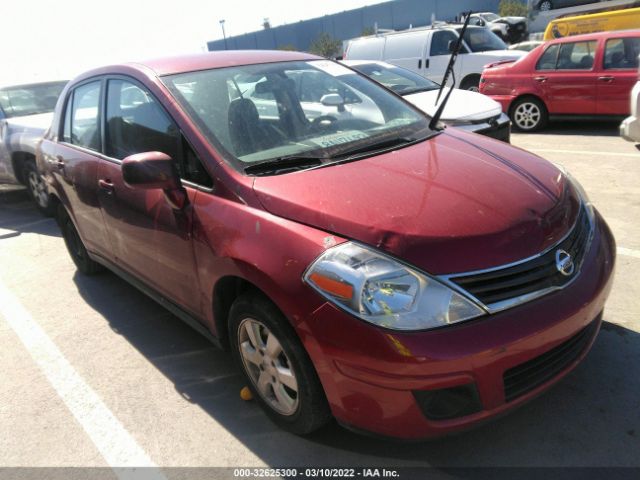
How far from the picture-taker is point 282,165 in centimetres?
249

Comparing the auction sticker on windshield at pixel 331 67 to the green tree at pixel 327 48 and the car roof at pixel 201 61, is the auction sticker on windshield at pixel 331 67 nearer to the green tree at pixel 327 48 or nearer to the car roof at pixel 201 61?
the car roof at pixel 201 61

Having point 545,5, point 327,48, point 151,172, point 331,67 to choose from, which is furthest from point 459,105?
point 327,48

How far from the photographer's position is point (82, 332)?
3.72m

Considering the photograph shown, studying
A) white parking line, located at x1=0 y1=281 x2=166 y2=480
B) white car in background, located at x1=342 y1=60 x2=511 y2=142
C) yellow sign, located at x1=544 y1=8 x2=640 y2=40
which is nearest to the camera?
white parking line, located at x1=0 y1=281 x2=166 y2=480

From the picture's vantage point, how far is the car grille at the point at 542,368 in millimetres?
1973

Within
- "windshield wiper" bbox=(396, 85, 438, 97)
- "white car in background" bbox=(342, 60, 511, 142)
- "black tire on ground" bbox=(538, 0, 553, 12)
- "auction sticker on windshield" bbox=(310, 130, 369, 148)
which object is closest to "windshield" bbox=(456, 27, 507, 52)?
"white car in background" bbox=(342, 60, 511, 142)

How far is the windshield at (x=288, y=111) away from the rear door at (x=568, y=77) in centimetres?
610

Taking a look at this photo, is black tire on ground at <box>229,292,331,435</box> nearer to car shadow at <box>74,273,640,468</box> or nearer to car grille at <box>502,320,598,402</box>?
car shadow at <box>74,273,640,468</box>

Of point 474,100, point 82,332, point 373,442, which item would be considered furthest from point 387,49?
point 373,442

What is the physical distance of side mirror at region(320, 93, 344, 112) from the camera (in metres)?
3.19

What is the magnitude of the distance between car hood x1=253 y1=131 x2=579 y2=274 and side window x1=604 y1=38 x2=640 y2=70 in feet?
21.4

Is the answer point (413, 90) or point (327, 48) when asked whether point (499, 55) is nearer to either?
point (413, 90)

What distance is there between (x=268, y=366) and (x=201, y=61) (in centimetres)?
192

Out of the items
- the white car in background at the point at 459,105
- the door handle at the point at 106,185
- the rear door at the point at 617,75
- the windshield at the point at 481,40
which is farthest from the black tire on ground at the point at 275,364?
the windshield at the point at 481,40
